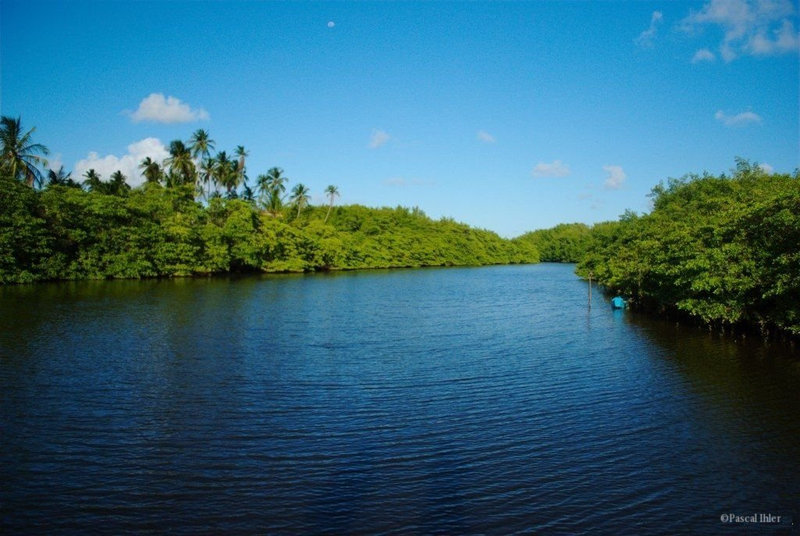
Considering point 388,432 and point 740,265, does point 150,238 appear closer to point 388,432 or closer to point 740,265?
point 388,432

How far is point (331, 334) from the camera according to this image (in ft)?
88.1

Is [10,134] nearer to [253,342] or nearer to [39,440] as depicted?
[253,342]

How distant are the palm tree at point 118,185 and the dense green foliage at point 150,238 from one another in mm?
1028

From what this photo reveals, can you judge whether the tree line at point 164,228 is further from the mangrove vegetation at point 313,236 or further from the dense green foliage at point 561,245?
the dense green foliage at point 561,245

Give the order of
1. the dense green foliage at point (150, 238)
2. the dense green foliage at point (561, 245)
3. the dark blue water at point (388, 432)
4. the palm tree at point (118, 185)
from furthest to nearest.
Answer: the dense green foliage at point (561, 245), the palm tree at point (118, 185), the dense green foliage at point (150, 238), the dark blue water at point (388, 432)

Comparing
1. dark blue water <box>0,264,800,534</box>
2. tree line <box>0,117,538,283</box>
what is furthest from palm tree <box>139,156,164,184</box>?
dark blue water <box>0,264,800,534</box>

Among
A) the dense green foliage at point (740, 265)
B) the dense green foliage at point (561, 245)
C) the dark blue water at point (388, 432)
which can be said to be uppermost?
the dense green foliage at point (561, 245)

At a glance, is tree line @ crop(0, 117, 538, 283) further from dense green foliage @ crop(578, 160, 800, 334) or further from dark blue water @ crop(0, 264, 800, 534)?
dense green foliage @ crop(578, 160, 800, 334)

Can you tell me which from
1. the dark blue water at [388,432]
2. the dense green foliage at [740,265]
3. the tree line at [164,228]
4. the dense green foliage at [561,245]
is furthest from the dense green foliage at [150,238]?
the dense green foliage at [561,245]

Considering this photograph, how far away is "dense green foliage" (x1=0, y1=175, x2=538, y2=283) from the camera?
164 ft

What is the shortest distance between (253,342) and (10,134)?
53161 millimetres

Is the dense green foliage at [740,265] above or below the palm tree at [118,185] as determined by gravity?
below

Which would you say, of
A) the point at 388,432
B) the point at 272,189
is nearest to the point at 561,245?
the point at 272,189

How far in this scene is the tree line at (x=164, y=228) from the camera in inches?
2029
